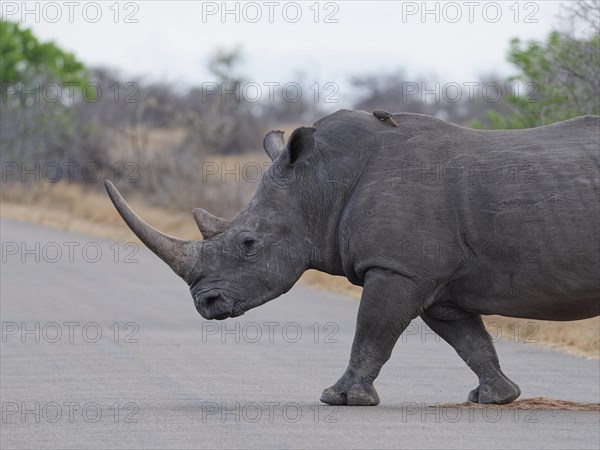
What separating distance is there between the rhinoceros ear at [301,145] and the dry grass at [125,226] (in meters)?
5.24

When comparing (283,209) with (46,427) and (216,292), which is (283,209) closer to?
(216,292)

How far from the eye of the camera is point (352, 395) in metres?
10.1

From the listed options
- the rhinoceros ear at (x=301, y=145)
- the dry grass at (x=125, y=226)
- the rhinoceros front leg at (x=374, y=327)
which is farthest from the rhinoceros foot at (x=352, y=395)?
the dry grass at (x=125, y=226)

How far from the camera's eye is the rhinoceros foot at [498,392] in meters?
10.3

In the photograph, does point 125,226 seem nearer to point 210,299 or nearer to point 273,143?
point 273,143

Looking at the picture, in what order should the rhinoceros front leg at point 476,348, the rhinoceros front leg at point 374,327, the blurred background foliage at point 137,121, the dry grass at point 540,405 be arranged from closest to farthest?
the rhinoceros front leg at point 374,327
the dry grass at point 540,405
the rhinoceros front leg at point 476,348
the blurred background foliage at point 137,121

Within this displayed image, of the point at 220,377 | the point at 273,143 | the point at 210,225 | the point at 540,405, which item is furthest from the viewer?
the point at 220,377

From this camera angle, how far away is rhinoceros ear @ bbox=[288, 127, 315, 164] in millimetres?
10250

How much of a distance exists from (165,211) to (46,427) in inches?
900

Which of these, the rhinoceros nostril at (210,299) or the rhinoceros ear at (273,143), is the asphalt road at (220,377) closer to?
the rhinoceros nostril at (210,299)

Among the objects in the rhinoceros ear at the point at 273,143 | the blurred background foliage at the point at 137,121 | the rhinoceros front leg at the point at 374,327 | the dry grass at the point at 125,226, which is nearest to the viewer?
the rhinoceros front leg at the point at 374,327

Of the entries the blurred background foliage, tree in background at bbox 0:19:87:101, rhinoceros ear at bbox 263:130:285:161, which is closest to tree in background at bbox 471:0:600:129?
the blurred background foliage

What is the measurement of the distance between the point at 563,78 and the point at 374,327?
8918mm

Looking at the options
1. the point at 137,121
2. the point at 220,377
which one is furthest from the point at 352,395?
the point at 137,121
